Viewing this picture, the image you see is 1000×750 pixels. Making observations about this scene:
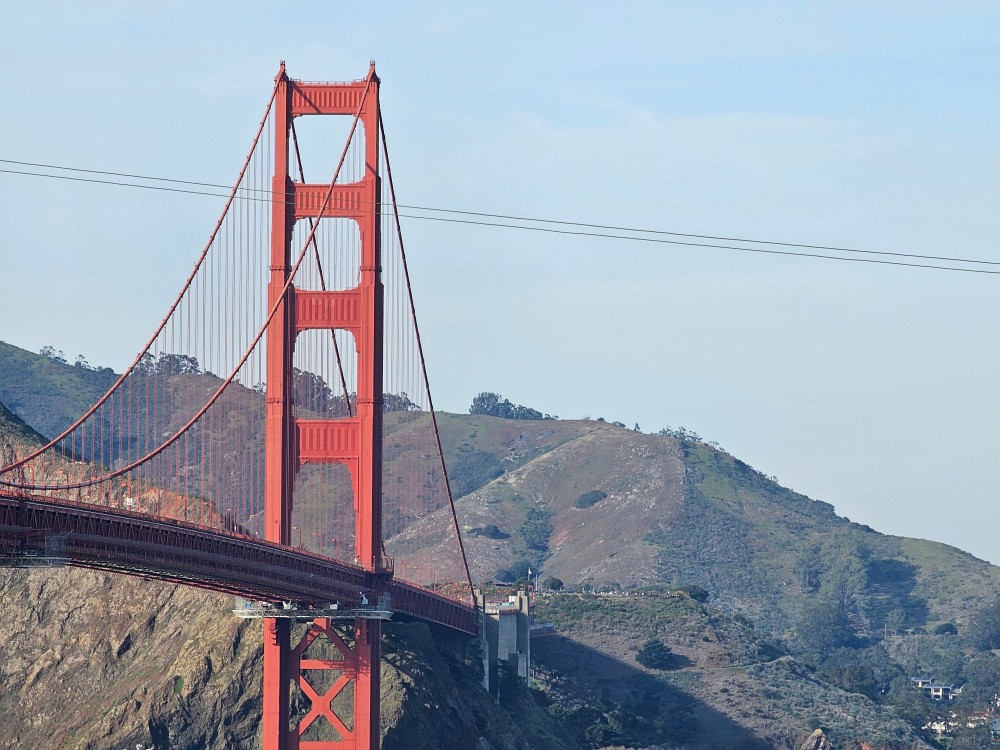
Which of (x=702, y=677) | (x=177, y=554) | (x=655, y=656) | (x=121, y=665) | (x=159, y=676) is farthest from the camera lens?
(x=655, y=656)

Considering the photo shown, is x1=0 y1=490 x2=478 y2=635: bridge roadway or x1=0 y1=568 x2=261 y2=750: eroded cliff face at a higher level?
x1=0 y1=490 x2=478 y2=635: bridge roadway

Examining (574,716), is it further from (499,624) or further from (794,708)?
(794,708)

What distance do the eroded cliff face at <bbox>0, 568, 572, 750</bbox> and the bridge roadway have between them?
850 centimetres

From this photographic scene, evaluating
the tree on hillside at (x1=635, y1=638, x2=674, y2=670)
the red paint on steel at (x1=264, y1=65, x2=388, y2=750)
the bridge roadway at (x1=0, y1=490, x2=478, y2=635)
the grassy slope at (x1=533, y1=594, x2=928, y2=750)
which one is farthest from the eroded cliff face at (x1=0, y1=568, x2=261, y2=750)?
the tree on hillside at (x1=635, y1=638, x2=674, y2=670)

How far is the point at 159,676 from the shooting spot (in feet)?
333

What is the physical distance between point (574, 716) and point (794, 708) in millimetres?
23834

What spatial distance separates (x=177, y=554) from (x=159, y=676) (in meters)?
30.0

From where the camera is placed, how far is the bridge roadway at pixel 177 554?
64.1m

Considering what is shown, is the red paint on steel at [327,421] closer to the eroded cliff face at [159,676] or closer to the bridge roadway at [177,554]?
the bridge roadway at [177,554]

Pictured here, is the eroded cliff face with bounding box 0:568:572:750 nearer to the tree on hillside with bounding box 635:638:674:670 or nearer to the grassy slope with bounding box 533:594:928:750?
the grassy slope with bounding box 533:594:928:750

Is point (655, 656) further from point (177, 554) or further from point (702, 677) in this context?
point (177, 554)

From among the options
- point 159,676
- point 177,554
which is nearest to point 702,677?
point 159,676

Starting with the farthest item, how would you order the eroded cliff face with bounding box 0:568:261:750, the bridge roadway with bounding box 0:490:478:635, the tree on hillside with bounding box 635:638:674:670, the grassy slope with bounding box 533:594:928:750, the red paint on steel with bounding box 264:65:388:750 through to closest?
the tree on hillside with bounding box 635:638:674:670
the grassy slope with bounding box 533:594:928:750
the eroded cliff face with bounding box 0:568:261:750
the red paint on steel with bounding box 264:65:388:750
the bridge roadway with bounding box 0:490:478:635

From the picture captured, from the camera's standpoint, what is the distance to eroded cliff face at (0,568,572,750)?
98.4 metres
